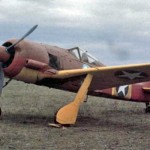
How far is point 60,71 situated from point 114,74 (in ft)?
4.28

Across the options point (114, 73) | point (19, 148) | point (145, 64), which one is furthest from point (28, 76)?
point (19, 148)

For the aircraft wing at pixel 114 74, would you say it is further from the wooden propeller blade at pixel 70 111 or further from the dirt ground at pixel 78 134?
the dirt ground at pixel 78 134

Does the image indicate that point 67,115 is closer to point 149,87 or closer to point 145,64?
point 145,64

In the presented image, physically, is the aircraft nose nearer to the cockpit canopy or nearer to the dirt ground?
the dirt ground

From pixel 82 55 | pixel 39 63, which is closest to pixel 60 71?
pixel 39 63

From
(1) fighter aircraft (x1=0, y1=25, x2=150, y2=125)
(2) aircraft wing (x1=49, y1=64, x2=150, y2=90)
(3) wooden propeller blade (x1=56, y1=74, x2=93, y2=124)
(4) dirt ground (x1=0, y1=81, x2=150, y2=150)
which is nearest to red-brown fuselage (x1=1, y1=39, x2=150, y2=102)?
(1) fighter aircraft (x1=0, y1=25, x2=150, y2=125)

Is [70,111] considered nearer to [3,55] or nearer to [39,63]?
[39,63]

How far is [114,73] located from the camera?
1033 cm

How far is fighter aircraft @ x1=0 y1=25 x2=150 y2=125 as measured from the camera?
10.1 m

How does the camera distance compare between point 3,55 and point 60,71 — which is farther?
point 60,71

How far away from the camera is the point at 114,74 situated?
10.4m

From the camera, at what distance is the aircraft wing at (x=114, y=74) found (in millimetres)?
9953

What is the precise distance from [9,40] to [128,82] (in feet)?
10.2

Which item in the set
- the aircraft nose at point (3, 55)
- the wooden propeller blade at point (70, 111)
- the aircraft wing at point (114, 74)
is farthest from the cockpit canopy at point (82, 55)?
the aircraft nose at point (3, 55)
